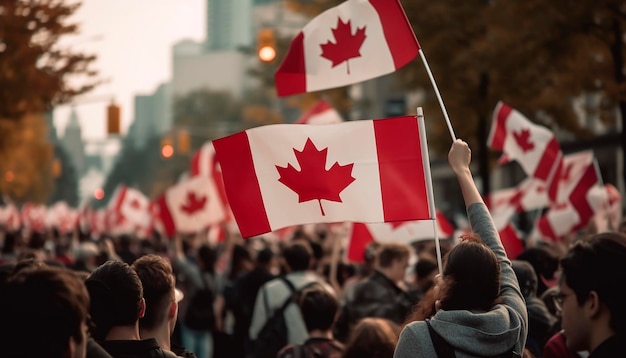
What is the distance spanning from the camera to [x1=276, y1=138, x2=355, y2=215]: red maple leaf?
20.7 ft

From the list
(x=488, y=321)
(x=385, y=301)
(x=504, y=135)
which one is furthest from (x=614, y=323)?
(x=504, y=135)

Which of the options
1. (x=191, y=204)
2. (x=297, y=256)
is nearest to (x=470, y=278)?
(x=297, y=256)

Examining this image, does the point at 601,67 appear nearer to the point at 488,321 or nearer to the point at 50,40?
the point at 50,40

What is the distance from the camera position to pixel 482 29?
26453mm

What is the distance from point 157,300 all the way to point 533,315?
8.41ft

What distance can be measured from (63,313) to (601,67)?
60.5 ft

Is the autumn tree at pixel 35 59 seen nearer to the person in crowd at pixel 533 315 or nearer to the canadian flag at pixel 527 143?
the canadian flag at pixel 527 143

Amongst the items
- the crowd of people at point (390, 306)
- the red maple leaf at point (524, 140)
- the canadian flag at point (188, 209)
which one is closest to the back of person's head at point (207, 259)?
the crowd of people at point (390, 306)

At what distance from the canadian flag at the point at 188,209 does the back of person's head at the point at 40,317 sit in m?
14.2

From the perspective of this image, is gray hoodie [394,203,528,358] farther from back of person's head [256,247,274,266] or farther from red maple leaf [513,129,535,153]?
red maple leaf [513,129,535,153]


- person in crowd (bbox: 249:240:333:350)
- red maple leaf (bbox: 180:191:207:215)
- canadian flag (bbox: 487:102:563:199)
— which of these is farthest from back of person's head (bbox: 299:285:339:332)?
red maple leaf (bbox: 180:191:207:215)

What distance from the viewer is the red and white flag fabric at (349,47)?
6859 mm

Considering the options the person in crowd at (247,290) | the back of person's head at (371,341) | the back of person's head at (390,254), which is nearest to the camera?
the back of person's head at (371,341)

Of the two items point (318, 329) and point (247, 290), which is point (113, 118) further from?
point (318, 329)
